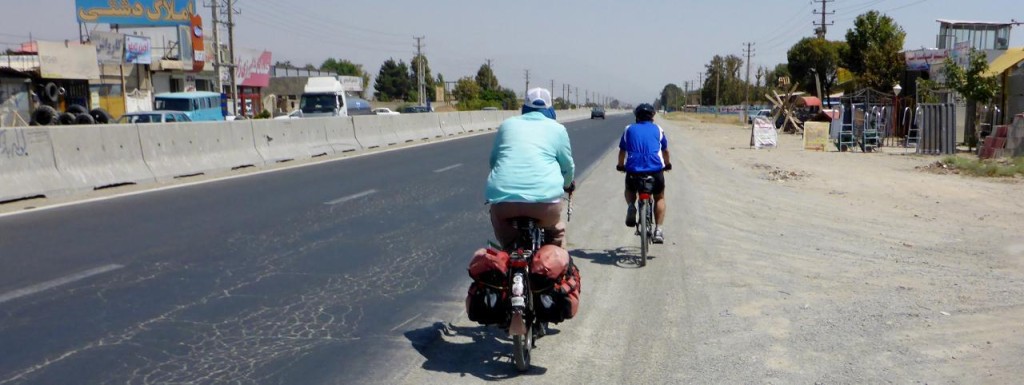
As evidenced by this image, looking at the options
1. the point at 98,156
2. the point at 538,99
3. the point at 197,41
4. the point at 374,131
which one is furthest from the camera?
the point at 197,41

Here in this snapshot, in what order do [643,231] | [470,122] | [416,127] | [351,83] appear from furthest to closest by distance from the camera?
[351,83] → [470,122] → [416,127] → [643,231]

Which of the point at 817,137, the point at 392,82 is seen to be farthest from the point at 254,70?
the point at 392,82

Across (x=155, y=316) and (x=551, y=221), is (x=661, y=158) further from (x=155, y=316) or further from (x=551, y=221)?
(x=155, y=316)

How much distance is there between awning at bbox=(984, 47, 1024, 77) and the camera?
93.6 feet

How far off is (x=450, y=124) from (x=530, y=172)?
118 feet

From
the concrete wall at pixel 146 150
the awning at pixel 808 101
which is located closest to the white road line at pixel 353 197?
the concrete wall at pixel 146 150

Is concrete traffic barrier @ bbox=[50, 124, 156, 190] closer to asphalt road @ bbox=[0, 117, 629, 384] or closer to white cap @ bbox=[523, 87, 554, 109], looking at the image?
asphalt road @ bbox=[0, 117, 629, 384]

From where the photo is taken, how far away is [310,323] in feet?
20.5

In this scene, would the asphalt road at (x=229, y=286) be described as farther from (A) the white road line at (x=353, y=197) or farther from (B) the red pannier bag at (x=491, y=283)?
(B) the red pannier bag at (x=491, y=283)

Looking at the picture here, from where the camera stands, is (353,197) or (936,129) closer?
(353,197)

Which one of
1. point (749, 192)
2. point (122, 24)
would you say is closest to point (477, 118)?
point (122, 24)

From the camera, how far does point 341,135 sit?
26.2 meters

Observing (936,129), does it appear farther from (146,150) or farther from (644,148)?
(146,150)

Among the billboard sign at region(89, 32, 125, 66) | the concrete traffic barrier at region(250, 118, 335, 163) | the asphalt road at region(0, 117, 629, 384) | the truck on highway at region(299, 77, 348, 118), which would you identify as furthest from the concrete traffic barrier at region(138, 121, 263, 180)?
the billboard sign at region(89, 32, 125, 66)
